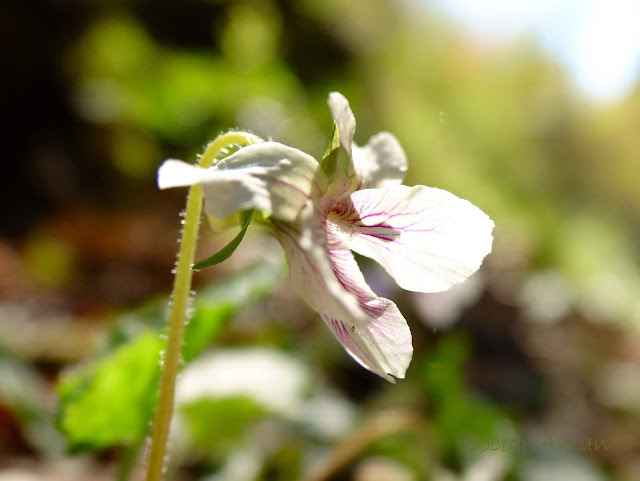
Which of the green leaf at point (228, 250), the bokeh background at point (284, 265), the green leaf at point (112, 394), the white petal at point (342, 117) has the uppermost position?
the white petal at point (342, 117)

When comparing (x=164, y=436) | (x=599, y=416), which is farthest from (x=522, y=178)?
(x=164, y=436)

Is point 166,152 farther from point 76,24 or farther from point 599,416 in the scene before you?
point 599,416

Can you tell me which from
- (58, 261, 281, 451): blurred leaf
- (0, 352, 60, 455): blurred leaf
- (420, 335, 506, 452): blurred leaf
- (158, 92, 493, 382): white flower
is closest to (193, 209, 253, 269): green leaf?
(158, 92, 493, 382): white flower

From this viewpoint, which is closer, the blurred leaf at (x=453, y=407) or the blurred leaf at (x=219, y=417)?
the blurred leaf at (x=453, y=407)

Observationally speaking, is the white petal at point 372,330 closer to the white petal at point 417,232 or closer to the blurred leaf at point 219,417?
the white petal at point 417,232

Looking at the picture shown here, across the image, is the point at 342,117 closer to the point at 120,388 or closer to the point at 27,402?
the point at 120,388

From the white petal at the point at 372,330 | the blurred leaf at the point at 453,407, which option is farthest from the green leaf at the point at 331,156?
the blurred leaf at the point at 453,407

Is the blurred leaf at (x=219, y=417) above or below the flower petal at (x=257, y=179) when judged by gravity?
below
